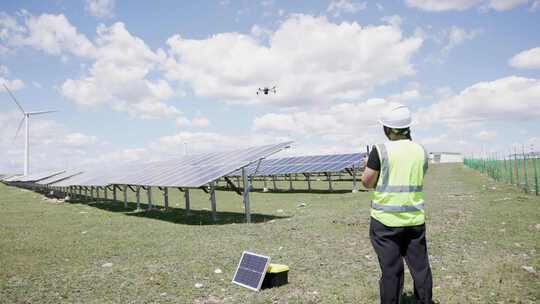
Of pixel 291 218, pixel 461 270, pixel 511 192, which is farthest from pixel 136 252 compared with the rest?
pixel 511 192

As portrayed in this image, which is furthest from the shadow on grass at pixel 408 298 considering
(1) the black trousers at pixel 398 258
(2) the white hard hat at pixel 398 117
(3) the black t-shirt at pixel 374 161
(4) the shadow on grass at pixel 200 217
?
(4) the shadow on grass at pixel 200 217

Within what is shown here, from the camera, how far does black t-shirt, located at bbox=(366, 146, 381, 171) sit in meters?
4.19

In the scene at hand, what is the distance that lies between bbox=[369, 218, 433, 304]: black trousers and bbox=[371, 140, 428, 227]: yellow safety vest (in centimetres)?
9

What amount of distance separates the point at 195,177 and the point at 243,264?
7.17 metres

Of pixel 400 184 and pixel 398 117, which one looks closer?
pixel 400 184

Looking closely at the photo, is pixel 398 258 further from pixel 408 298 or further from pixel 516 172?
pixel 516 172

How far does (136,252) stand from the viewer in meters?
9.48

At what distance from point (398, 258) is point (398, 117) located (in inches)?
55.5

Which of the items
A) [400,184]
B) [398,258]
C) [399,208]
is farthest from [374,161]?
[398,258]

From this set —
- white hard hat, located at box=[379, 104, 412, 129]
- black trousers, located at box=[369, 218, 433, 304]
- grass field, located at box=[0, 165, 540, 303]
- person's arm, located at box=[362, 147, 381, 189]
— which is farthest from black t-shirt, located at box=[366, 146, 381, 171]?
grass field, located at box=[0, 165, 540, 303]

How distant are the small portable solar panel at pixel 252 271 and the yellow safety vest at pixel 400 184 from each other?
2.66 meters

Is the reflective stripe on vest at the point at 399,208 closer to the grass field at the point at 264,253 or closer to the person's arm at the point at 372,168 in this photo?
the person's arm at the point at 372,168

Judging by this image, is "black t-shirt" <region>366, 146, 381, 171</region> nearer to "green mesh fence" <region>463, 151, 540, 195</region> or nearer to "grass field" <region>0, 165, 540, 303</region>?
"grass field" <region>0, 165, 540, 303</region>

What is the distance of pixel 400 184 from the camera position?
13.8 feet
